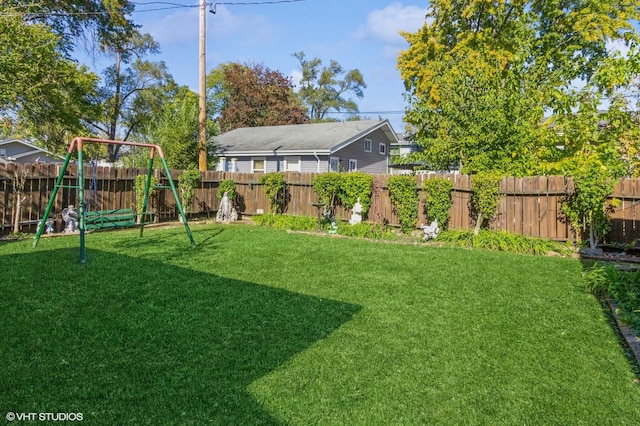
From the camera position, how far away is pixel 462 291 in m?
5.01

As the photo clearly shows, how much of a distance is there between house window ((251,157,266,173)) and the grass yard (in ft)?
44.2

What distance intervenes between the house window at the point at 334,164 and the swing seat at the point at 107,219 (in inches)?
446

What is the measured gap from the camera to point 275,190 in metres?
12.3

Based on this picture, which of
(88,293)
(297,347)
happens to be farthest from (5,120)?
(297,347)

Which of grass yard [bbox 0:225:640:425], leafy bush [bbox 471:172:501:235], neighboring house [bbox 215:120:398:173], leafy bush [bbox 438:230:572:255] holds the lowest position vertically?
grass yard [bbox 0:225:640:425]

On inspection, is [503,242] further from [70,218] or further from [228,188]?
[70,218]

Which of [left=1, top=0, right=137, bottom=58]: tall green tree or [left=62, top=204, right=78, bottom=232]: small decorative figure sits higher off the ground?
[left=1, top=0, right=137, bottom=58]: tall green tree

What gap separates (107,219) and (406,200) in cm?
654

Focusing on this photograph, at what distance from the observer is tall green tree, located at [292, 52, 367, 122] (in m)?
40.1

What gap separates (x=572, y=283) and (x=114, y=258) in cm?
669

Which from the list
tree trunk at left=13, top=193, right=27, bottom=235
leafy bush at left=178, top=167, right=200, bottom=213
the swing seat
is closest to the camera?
the swing seat

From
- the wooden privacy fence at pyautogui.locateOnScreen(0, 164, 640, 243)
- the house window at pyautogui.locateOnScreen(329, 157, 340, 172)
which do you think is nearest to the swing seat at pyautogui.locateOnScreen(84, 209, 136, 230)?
the wooden privacy fence at pyautogui.locateOnScreen(0, 164, 640, 243)

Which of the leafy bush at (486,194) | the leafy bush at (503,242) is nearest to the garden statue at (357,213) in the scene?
the leafy bush at (503,242)

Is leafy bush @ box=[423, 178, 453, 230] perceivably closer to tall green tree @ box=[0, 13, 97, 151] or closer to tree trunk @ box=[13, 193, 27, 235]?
tree trunk @ box=[13, 193, 27, 235]
